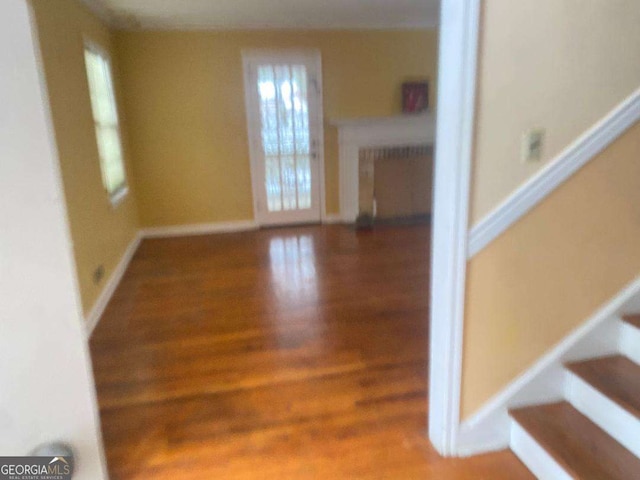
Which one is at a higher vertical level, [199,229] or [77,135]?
[77,135]

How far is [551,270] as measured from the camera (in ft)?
6.12

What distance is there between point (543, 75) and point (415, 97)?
4254mm

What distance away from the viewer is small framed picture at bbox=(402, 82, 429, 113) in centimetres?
573

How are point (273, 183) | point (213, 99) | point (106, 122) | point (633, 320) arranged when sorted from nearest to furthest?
point (633, 320) < point (106, 122) < point (213, 99) < point (273, 183)

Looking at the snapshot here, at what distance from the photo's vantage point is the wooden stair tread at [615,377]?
1.76 meters

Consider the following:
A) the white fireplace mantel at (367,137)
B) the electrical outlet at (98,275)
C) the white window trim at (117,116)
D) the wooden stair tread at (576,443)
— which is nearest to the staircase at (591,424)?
the wooden stair tread at (576,443)

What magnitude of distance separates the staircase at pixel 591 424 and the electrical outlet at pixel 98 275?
9.38 ft

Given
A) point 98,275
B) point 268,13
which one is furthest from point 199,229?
point 268,13

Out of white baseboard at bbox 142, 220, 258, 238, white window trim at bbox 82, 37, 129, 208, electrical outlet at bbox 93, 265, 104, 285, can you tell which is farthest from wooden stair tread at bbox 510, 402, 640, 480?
white baseboard at bbox 142, 220, 258, 238

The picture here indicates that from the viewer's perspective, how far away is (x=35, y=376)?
5.25 ft

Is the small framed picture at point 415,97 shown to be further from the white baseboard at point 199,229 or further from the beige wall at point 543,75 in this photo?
the beige wall at point 543,75

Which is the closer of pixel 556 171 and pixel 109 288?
pixel 556 171

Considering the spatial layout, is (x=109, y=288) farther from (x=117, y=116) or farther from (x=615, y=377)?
(x=615, y=377)

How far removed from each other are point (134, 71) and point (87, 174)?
2.17m
